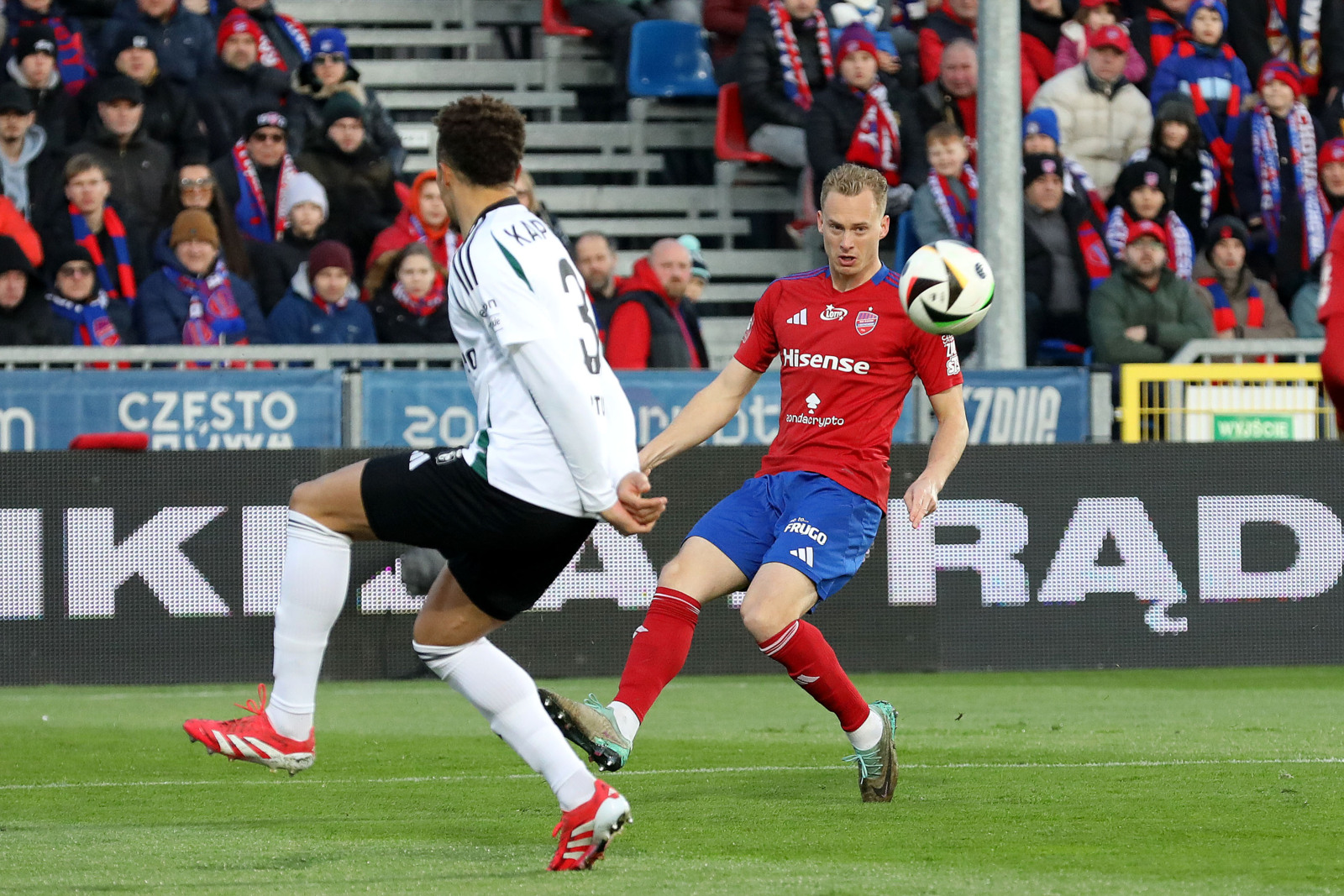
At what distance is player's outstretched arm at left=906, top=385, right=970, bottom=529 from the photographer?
621 cm

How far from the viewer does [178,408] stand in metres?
11.4

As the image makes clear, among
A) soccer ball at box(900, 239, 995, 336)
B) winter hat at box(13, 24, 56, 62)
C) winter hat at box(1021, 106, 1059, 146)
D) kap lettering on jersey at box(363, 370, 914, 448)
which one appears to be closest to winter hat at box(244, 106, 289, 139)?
winter hat at box(13, 24, 56, 62)

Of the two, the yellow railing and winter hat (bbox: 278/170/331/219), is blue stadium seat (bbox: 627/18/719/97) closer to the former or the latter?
winter hat (bbox: 278/170/331/219)

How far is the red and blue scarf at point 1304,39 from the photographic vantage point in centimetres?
1739

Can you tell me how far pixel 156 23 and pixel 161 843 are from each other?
10644mm

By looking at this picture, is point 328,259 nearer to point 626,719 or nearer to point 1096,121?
point 1096,121

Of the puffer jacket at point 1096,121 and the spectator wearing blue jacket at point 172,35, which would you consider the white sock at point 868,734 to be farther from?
the puffer jacket at point 1096,121

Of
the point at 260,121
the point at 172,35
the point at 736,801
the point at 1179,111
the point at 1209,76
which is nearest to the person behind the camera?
the point at 736,801

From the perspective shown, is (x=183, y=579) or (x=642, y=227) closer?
(x=183, y=579)

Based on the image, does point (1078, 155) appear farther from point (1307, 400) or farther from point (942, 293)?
point (942, 293)

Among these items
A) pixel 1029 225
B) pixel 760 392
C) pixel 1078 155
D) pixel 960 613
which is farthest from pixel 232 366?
pixel 1078 155

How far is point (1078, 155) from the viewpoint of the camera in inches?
635

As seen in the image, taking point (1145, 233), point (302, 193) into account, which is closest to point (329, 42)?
point (302, 193)

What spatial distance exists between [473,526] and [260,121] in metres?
10.00
